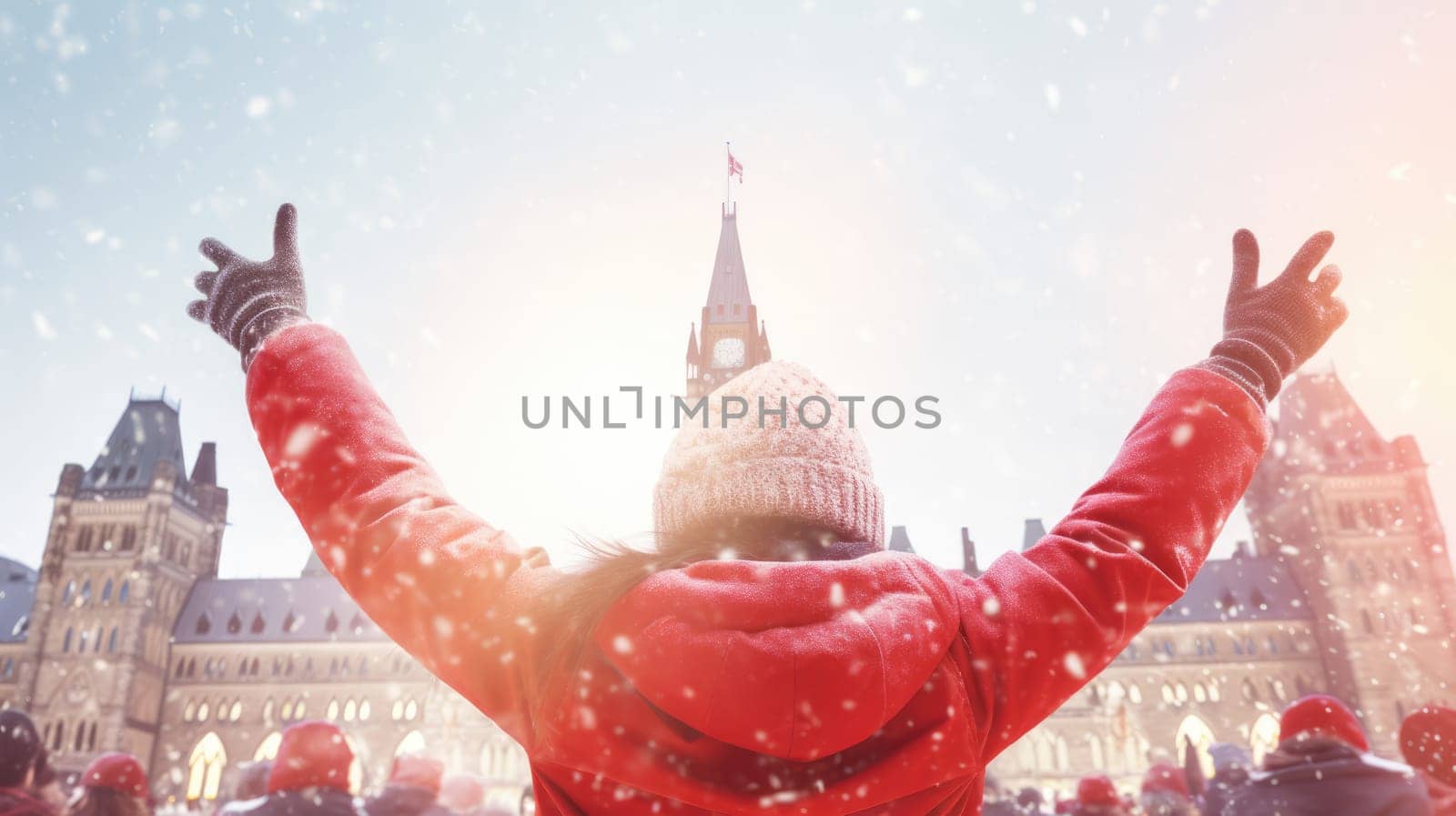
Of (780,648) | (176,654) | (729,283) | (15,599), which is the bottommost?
(780,648)

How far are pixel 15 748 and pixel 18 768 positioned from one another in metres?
0.09

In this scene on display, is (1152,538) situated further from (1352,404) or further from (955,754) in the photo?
(1352,404)

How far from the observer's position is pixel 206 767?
45.2m

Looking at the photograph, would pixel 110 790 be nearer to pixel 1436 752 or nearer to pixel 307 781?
pixel 307 781

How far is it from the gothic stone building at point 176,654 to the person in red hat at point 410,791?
130 feet

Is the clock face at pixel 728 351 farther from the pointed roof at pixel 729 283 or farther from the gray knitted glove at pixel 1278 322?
the gray knitted glove at pixel 1278 322

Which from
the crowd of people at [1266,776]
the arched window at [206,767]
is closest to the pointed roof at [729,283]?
the arched window at [206,767]

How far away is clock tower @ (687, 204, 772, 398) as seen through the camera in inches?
2078

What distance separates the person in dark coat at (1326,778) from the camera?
124 inches

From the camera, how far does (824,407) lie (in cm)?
157

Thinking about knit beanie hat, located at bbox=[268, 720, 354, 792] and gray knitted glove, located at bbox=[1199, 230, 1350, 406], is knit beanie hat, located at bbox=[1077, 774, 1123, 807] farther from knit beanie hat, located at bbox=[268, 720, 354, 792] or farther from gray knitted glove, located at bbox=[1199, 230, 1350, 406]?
gray knitted glove, located at bbox=[1199, 230, 1350, 406]

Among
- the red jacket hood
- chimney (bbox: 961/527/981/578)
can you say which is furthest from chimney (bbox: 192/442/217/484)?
the red jacket hood

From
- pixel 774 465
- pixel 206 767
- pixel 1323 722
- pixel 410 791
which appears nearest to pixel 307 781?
pixel 410 791

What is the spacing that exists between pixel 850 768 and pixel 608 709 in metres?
0.31
